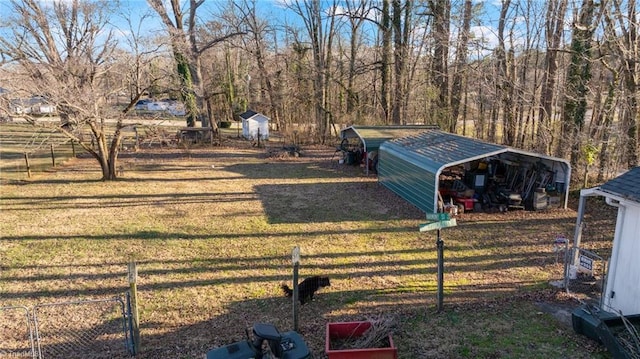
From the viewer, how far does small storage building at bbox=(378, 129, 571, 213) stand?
37.8 ft

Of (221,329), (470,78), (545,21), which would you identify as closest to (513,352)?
(221,329)

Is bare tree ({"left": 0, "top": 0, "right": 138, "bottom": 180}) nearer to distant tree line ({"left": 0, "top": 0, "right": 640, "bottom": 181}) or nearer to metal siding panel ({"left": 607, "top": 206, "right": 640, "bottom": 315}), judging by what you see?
distant tree line ({"left": 0, "top": 0, "right": 640, "bottom": 181})

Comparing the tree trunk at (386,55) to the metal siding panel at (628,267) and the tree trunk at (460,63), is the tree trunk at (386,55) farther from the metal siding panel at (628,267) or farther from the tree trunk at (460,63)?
the metal siding panel at (628,267)

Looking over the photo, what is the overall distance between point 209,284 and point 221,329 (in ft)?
5.39

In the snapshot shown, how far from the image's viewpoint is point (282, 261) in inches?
331

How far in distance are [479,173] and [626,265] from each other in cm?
742

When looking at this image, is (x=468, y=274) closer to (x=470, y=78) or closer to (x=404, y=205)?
(x=404, y=205)

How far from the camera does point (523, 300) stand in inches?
254

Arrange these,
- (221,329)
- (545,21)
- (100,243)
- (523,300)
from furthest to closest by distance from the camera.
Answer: (545,21)
(100,243)
(523,300)
(221,329)

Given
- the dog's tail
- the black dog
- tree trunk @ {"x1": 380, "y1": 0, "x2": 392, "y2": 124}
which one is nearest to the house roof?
the black dog

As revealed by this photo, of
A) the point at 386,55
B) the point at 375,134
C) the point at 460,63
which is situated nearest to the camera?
the point at 375,134

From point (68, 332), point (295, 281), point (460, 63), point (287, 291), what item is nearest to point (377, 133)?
point (460, 63)

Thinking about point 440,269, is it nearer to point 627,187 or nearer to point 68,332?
Result: point 627,187

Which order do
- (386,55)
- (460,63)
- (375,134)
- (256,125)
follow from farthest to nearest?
(256,125) < (386,55) < (460,63) < (375,134)
